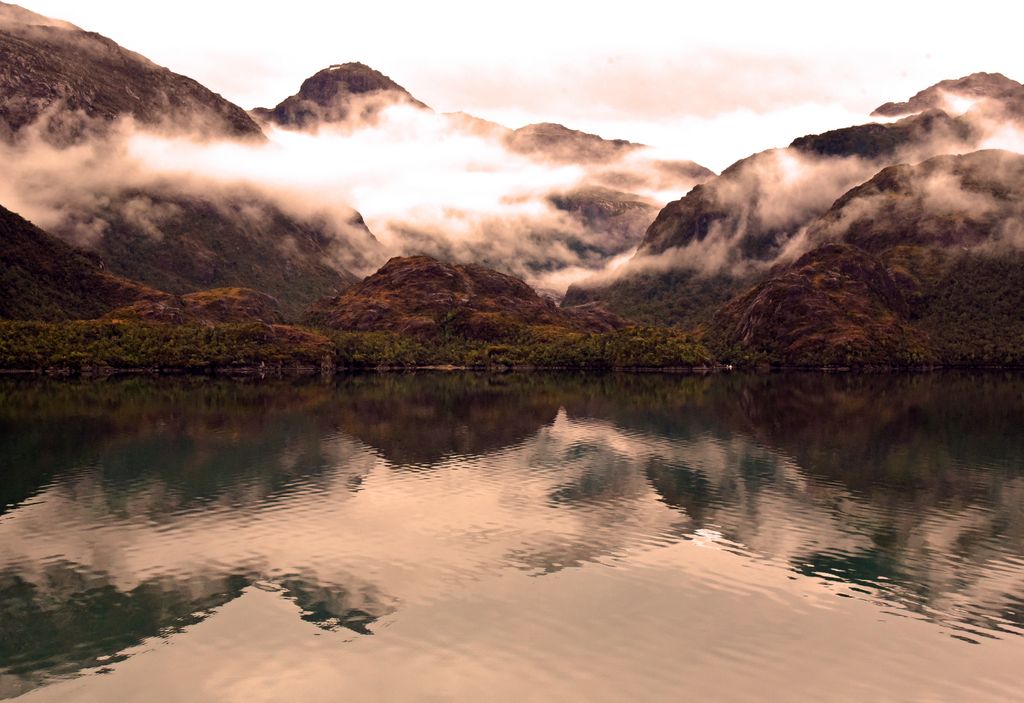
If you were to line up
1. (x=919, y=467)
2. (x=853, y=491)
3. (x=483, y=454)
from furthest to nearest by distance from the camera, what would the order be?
(x=483, y=454)
(x=919, y=467)
(x=853, y=491)

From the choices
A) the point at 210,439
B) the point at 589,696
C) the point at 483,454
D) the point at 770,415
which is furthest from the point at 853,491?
the point at 210,439

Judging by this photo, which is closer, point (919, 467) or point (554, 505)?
point (554, 505)

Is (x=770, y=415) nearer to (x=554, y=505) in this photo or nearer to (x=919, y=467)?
(x=919, y=467)

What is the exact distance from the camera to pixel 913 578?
6319cm

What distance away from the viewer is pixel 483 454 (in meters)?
129

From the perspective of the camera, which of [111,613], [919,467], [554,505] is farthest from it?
[919,467]

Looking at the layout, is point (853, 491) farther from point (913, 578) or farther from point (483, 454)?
point (483, 454)

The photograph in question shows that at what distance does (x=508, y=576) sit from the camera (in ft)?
212

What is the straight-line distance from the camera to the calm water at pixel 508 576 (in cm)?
4638

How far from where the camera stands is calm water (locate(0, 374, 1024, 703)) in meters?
46.4

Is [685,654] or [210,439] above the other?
[685,654]

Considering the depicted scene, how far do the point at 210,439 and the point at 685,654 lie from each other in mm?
113794

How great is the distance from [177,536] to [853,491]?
7725 cm

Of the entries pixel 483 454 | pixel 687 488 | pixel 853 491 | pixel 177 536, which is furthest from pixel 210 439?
pixel 853 491
